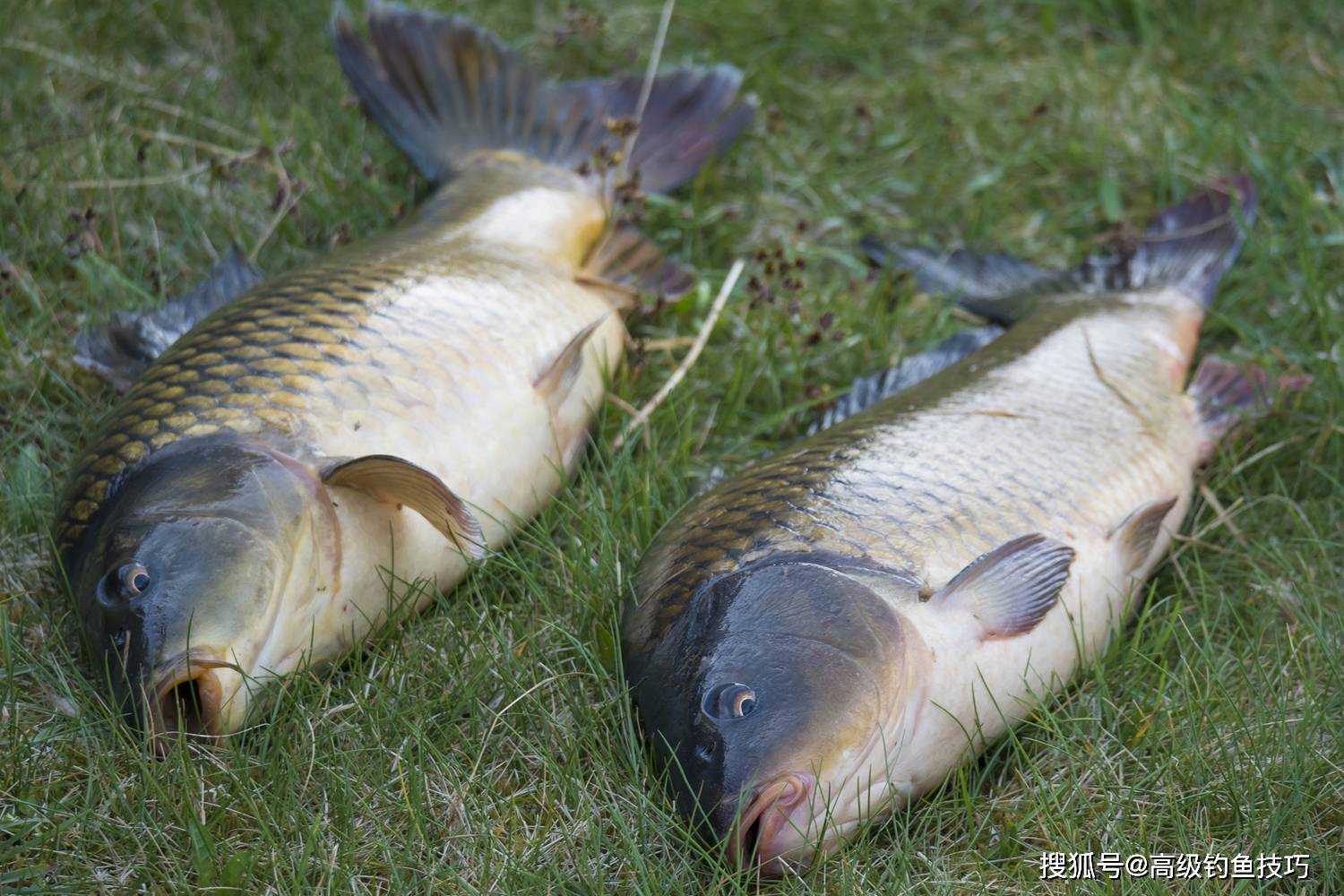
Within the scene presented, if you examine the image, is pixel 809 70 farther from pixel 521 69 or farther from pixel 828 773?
pixel 828 773

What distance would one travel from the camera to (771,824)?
2.30 m

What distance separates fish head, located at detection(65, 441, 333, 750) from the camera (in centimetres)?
249

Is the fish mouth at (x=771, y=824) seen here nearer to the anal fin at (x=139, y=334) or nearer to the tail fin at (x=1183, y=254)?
the anal fin at (x=139, y=334)

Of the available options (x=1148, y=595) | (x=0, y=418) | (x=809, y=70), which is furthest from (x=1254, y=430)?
(x=0, y=418)

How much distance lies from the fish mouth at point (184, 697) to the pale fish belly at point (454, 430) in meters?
0.13

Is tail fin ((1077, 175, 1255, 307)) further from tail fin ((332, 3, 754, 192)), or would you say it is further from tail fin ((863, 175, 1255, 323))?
tail fin ((332, 3, 754, 192))

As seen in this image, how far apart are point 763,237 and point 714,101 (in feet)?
1.55

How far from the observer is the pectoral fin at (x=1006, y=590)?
262cm

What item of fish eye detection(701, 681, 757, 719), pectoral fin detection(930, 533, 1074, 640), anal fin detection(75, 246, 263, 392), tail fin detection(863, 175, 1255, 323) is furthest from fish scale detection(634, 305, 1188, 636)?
anal fin detection(75, 246, 263, 392)

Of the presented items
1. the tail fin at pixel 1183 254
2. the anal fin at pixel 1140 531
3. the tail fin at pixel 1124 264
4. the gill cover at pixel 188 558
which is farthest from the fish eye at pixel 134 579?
the tail fin at pixel 1183 254

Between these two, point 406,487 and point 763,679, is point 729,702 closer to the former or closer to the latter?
point 763,679

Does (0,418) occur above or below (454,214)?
below

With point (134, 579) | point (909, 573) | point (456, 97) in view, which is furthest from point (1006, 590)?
point (456, 97)

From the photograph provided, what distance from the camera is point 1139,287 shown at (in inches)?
152
